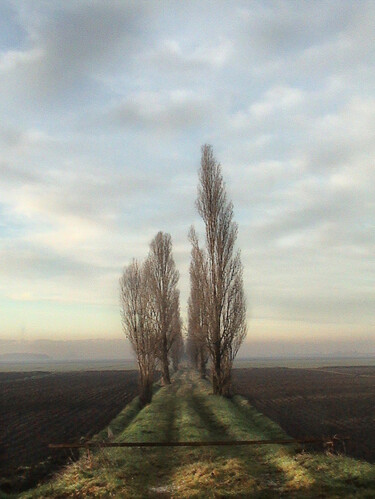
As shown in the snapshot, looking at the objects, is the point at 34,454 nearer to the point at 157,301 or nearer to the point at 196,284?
the point at 196,284

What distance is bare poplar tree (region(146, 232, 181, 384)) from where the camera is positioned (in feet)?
164

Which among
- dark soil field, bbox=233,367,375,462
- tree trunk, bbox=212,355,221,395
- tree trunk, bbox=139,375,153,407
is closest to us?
dark soil field, bbox=233,367,375,462

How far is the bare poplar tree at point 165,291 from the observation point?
5012 cm

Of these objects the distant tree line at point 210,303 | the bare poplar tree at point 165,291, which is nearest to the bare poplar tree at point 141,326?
the distant tree line at point 210,303

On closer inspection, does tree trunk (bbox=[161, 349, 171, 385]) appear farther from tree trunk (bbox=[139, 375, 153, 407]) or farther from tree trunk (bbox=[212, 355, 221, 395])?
tree trunk (bbox=[139, 375, 153, 407])

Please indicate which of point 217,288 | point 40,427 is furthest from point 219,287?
point 40,427

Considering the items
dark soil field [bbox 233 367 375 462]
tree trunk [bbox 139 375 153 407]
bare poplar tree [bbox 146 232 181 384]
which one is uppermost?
bare poplar tree [bbox 146 232 181 384]

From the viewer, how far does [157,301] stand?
160ft

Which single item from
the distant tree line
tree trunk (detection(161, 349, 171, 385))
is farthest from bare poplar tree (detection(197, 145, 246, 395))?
tree trunk (detection(161, 349, 171, 385))

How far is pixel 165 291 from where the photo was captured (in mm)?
51812

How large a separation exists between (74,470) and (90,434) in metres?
9.47

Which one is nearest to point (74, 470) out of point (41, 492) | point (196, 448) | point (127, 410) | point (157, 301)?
point (41, 492)

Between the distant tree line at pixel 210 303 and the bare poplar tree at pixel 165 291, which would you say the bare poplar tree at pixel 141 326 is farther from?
the bare poplar tree at pixel 165 291

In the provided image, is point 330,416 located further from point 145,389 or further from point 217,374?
point 145,389
